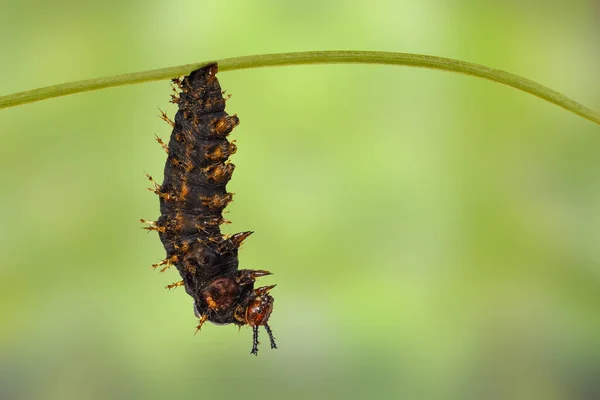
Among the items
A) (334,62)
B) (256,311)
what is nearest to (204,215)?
(256,311)

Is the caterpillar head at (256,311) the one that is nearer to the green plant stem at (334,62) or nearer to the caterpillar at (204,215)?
the caterpillar at (204,215)

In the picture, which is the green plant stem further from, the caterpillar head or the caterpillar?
the caterpillar head

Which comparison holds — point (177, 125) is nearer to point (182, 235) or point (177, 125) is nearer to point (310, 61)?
point (182, 235)

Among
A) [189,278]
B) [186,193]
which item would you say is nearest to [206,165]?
[186,193]

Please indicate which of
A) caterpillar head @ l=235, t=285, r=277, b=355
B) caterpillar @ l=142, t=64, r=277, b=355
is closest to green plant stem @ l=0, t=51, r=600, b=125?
caterpillar @ l=142, t=64, r=277, b=355

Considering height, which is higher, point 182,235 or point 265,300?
point 182,235

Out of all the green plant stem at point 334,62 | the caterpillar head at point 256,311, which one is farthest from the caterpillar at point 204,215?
the green plant stem at point 334,62

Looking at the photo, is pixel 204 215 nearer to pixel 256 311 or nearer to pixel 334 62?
pixel 256 311

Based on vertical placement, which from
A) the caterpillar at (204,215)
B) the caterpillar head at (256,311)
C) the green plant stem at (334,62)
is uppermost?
the green plant stem at (334,62)

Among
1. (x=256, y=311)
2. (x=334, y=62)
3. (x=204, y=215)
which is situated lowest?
(x=256, y=311)
